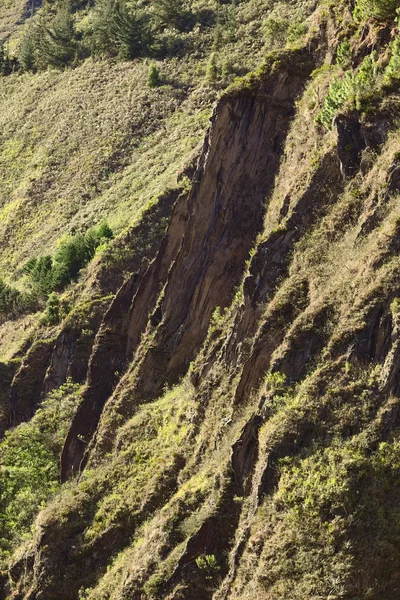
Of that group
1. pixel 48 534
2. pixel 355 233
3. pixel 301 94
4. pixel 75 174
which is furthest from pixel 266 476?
pixel 75 174

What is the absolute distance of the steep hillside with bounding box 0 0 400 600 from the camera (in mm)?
17219

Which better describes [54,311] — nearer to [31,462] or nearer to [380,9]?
[31,462]

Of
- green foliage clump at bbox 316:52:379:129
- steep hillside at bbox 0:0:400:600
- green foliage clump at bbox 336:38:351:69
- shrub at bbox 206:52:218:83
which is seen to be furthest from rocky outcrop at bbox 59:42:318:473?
shrub at bbox 206:52:218:83

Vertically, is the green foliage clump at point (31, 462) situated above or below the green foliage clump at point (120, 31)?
below

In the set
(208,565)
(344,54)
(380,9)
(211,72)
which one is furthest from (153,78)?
(208,565)

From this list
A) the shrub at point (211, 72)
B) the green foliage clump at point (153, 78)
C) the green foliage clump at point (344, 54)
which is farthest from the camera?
the green foliage clump at point (153, 78)

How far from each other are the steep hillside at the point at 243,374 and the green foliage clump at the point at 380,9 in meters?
0.07

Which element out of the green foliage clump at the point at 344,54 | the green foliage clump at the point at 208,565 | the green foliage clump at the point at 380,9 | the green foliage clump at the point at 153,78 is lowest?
the green foliage clump at the point at 208,565

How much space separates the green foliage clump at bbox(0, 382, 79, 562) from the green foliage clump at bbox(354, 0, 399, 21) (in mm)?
20294

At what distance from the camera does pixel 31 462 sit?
31688mm

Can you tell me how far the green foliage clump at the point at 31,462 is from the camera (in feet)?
95.1

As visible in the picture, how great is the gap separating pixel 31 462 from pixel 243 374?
15153 millimetres

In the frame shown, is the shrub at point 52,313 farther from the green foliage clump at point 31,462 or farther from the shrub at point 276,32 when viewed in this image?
the shrub at point 276,32

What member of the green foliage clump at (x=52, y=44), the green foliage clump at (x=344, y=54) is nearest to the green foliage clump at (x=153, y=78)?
the green foliage clump at (x=52, y=44)
